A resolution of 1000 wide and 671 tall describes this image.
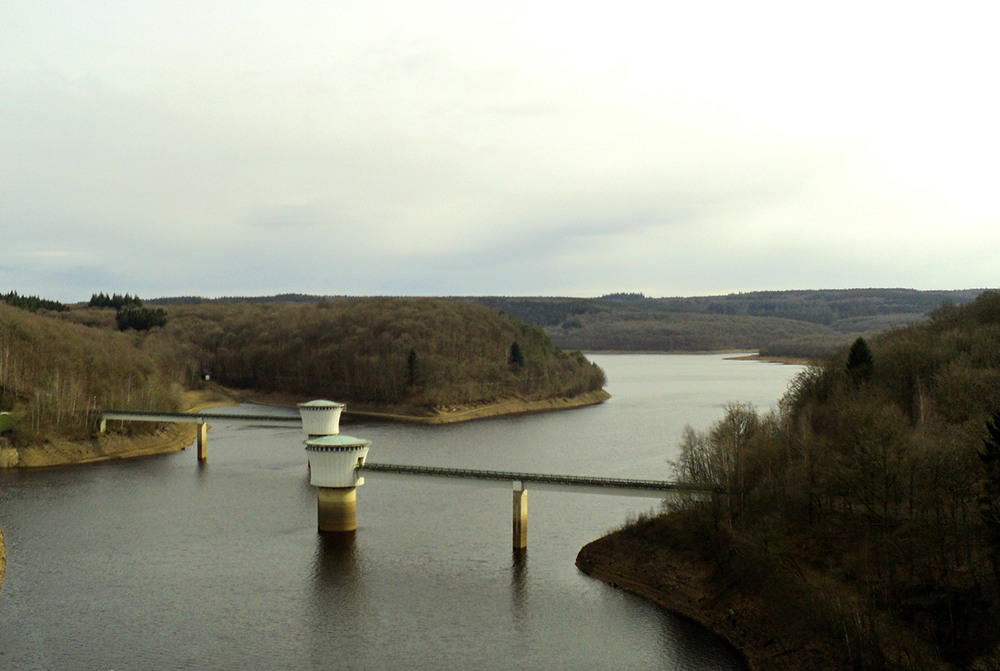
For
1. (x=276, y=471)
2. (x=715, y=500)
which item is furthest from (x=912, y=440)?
(x=276, y=471)

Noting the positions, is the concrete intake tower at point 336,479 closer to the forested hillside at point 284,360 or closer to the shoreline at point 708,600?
the shoreline at point 708,600

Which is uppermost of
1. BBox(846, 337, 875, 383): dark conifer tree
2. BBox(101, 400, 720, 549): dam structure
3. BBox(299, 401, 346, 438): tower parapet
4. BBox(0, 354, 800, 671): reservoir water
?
BBox(846, 337, 875, 383): dark conifer tree

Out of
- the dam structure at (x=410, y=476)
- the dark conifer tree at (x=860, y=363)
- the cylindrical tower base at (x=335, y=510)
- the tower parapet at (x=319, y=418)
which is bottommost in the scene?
the cylindrical tower base at (x=335, y=510)

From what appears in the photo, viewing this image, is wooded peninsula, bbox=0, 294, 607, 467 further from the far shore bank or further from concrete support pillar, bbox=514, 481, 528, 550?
concrete support pillar, bbox=514, 481, 528, 550

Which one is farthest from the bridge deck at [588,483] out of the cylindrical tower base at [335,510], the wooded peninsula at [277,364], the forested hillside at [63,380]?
the wooded peninsula at [277,364]

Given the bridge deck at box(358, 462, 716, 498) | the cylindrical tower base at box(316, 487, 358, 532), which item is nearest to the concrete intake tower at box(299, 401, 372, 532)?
the cylindrical tower base at box(316, 487, 358, 532)

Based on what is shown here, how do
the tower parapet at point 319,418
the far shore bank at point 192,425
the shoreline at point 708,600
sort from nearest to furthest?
the shoreline at point 708,600, the tower parapet at point 319,418, the far shore bank at point 192,425
